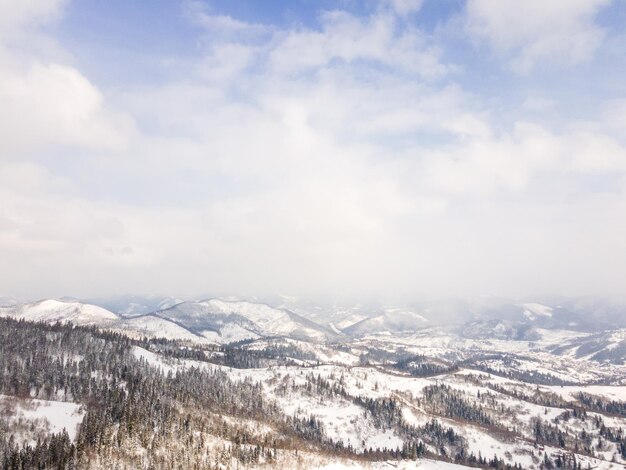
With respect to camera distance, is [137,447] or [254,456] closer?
[137,447]

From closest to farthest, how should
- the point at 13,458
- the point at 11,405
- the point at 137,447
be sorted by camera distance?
the point at 13,458 → the point at 137,447 → the point at 11,405

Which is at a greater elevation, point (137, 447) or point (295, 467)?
point (137, 447)

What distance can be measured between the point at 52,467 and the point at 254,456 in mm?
77668

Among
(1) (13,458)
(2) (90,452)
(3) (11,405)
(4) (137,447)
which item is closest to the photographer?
(1) (13,458)

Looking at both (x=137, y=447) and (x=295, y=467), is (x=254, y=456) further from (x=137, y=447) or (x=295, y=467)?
(x=137, y=447)

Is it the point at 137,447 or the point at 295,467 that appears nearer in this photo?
the point at 137,447

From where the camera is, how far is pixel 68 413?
198500 mm

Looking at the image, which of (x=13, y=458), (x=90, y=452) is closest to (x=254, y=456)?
(x=90, y=452)

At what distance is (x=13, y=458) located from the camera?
151375 mm

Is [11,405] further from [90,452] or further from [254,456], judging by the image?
[254,456]

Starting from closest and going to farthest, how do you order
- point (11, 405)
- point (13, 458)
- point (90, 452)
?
point (13, 458) < point (90, 452) < point (11, 405)

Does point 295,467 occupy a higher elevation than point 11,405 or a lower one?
lower

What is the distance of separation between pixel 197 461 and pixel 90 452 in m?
39.8

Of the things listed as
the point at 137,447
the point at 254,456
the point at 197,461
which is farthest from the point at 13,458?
the point at 254,456
